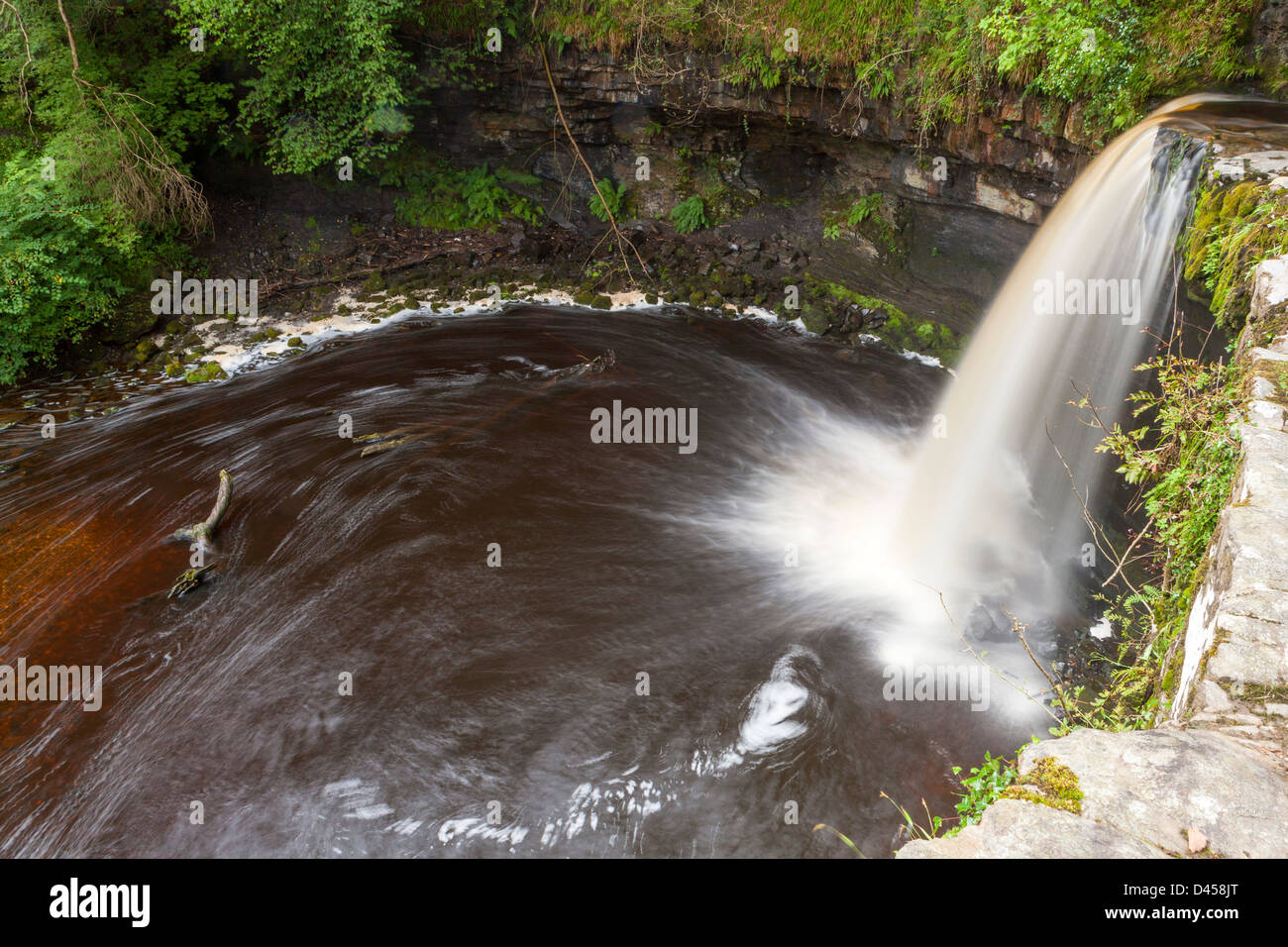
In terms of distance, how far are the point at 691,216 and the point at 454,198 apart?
17.3 feet

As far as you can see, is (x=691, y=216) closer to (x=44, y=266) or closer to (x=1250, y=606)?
(x=44, y=266)

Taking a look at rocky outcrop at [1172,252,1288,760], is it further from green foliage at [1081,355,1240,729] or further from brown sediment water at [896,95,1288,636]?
brown sediment water at [896,95,1288,636]

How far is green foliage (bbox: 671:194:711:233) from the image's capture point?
1612cm

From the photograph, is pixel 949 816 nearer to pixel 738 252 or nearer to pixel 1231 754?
pixel 1231 754

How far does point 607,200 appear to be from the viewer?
16.7 meters

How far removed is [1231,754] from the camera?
322 cm

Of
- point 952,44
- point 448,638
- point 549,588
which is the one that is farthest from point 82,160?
point 952,44

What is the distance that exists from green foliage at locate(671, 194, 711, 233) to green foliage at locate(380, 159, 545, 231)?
3.18 metres

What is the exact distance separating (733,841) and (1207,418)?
4697mm

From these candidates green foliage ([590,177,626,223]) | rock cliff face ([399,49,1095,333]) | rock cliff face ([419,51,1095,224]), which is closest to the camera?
rock cliff face ([419,51,1095,224])

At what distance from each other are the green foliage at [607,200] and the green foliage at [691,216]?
1350 millimetres

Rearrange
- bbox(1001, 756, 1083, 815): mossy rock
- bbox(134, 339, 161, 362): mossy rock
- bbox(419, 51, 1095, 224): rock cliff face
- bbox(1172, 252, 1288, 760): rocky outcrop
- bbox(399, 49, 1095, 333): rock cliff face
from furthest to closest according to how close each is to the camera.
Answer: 1. bbox(134, 339, 161, 362): mossy rock
2. bbox(399, 49, 1095, 333): rock cliff face
3. bbox(419, 51, 1095, 224): rock cliff face
4. bbox(1172, 252, 1288, 760): rocky outcrop
5. bbox(1001, 756, 1083, 815): mossy rock

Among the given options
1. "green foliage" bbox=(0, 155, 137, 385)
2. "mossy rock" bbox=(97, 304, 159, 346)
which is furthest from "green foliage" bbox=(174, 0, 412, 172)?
"mossy rock" bbox=(97, 304, 159, 346)

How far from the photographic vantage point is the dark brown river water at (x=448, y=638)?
→ 6.42 meters
